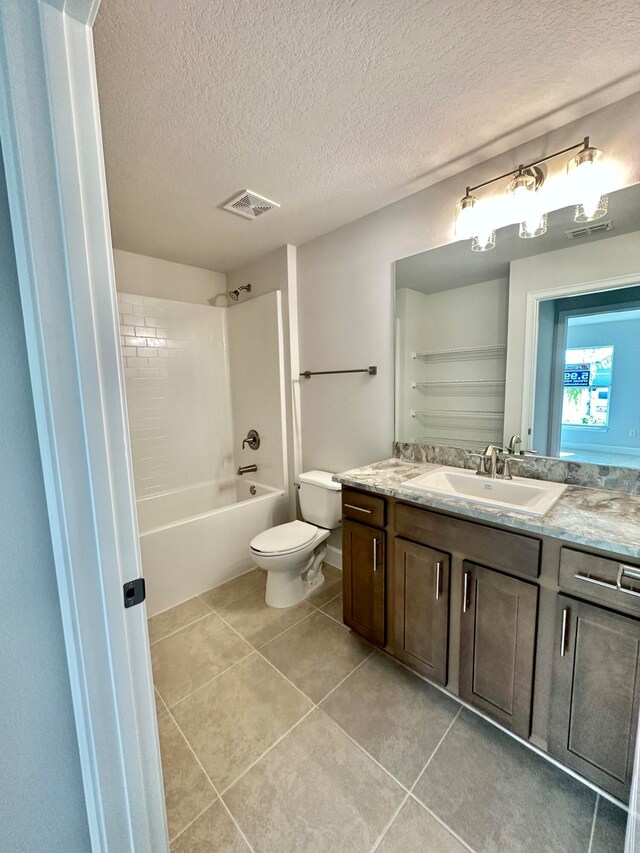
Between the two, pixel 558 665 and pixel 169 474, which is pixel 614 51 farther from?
pixel 169 474

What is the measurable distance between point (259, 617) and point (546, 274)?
7.48 feet

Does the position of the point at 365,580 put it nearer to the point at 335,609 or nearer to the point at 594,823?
the point at 335,609

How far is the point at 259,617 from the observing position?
6.58 ft

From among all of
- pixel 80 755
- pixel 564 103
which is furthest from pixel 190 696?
pixel 564 103

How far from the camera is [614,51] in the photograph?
3.50 ft

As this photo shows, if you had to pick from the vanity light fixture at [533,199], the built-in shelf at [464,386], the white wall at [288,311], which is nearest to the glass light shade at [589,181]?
the vanity light fixture at [533,199]

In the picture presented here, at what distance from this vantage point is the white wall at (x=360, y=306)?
173 centimetres

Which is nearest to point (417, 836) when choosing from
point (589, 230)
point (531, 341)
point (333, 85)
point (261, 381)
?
point (531, 341)

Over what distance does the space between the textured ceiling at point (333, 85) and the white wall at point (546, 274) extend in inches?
19.7

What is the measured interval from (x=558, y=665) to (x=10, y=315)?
1.70m

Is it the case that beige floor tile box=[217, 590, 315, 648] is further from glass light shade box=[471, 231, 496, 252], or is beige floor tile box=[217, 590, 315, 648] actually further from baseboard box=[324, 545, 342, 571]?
glass light shade box=[471, 231, 496, 252]

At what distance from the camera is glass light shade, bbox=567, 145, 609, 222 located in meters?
1.28

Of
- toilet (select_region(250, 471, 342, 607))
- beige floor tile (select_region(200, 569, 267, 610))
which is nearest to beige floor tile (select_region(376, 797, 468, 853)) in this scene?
toilet (select_region(250, 471, 342, 607))

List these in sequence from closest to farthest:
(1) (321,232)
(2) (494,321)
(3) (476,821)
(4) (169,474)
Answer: (3) (476,821)
(2) (494,321)
(1) (321,232)
(4) (169,474)
